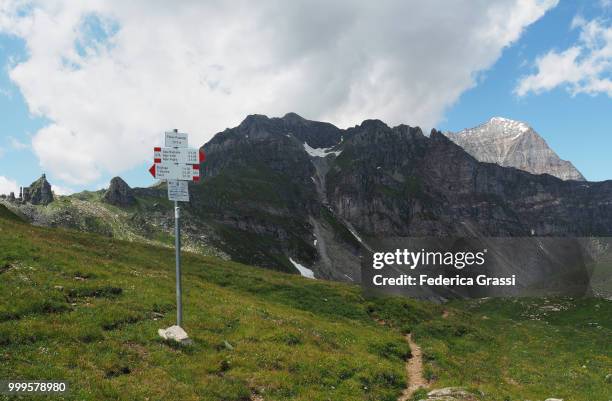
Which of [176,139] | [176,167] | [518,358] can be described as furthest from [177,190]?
[518,358]

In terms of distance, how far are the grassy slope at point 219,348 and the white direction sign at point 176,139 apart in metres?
9.14

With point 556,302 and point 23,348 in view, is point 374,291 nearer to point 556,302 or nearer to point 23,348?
point 23,348

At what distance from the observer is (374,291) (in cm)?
4966

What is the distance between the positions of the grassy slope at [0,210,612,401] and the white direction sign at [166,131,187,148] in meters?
9.14

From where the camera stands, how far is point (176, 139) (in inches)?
817

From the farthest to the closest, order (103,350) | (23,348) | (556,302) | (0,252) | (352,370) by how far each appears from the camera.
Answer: (556,302) → (0,252) → (352,370) → (103,350) → (23,348)

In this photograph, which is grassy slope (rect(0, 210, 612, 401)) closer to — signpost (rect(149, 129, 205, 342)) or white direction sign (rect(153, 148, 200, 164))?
signpost (rect(149, 129, 205, 342))

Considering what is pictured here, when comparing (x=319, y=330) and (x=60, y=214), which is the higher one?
(x=60, y=214)

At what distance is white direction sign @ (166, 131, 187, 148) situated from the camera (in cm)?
2058

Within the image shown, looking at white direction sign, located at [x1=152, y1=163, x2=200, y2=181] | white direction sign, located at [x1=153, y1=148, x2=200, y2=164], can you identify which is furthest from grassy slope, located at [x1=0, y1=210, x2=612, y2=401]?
white direction sign, located at [x1=153, y1=148, x2=200, y2=164]

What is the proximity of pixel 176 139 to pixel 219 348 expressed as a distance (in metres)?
10.6

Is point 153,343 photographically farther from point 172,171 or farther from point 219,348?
point 172,171

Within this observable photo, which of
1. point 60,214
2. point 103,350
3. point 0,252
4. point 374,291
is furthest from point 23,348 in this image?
point 60,214

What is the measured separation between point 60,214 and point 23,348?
18625cm
